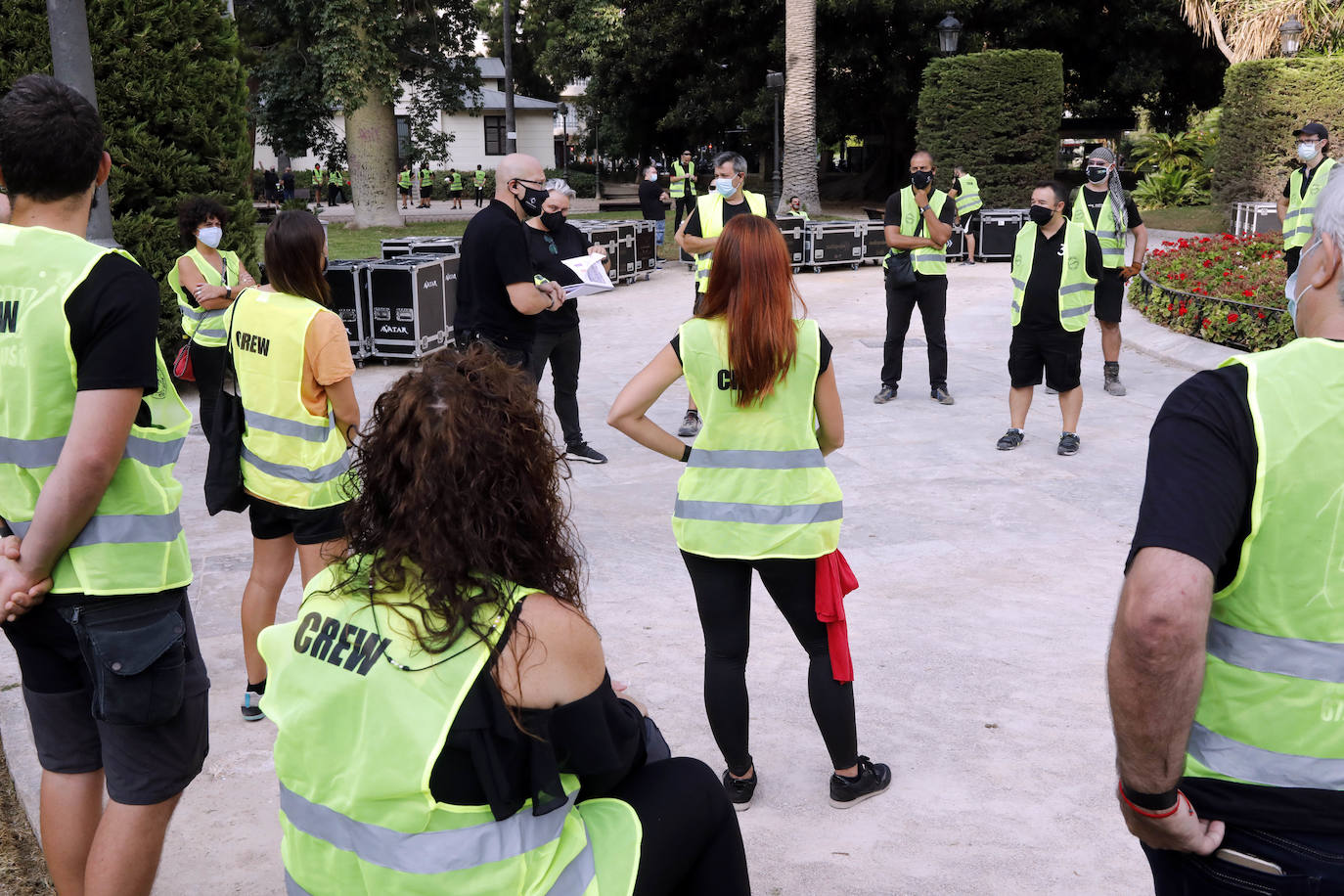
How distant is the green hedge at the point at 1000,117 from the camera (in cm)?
2442

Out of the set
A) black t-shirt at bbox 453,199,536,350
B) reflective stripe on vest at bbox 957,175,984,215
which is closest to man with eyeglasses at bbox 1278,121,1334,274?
reflective stripe on vest at bbox 957,175,984,215

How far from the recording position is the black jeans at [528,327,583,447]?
7.98 meters

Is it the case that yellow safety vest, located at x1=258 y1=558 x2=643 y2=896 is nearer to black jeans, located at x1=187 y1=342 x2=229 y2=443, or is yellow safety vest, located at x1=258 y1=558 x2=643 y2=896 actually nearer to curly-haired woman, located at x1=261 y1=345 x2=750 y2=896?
curly-haired woman, located at x1=261 y1=345 x2=750 y2=896

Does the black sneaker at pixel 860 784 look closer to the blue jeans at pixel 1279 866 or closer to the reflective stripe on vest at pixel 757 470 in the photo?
the reflective stripe on vest at pixel 757 470

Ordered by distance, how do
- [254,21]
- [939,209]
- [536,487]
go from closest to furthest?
A: [536,487] < [939,209] < [254,21]

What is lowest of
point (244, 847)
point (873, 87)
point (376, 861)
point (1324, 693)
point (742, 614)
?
point (244, 847)

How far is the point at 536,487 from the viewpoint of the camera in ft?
6.92

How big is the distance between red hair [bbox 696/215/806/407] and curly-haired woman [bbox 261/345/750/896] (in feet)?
5.13

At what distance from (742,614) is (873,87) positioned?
3124 centimetres

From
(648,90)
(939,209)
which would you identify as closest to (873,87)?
(648,90)

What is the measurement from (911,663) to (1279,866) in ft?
10.4

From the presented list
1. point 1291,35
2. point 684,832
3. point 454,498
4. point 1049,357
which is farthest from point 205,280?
point 1291,35

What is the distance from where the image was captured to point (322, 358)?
4.29 meters

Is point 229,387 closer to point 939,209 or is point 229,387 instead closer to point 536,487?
point 536,487
